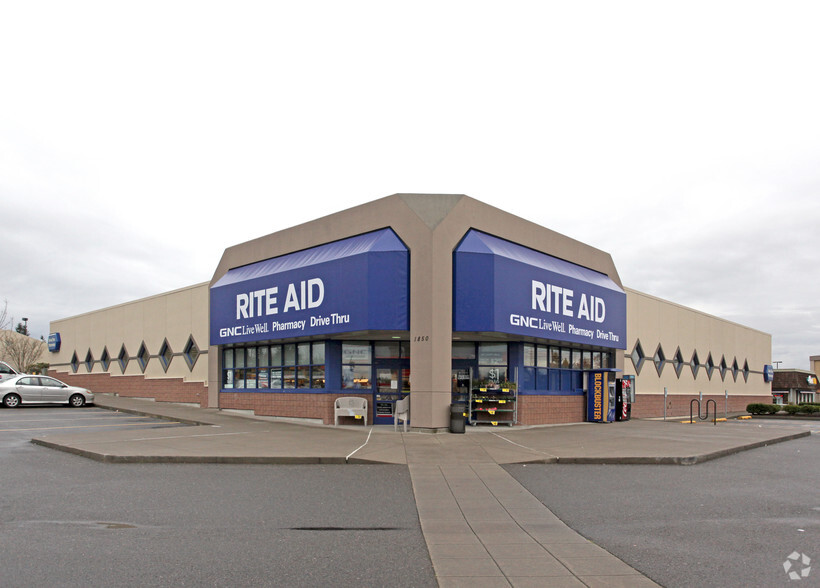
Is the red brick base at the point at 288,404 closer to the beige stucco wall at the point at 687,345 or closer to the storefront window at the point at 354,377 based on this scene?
the storefront window at the point at 354,377

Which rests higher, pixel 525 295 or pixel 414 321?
pixel 525 295

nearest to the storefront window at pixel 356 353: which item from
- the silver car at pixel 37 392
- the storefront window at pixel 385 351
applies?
the storefront window at pixel 385 351

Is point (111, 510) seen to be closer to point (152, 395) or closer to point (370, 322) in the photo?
point (370, 322)

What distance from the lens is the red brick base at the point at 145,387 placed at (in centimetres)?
2980

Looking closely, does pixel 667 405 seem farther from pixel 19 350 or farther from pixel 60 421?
pixel 19 350

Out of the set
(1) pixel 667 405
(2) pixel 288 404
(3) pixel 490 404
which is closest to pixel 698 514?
(3) pixel 490 404

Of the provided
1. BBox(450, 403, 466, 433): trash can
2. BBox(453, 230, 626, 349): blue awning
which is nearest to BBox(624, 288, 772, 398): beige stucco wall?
BBox(453, 230, 626, 349): blue awning

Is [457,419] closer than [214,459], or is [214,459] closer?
[214,459]

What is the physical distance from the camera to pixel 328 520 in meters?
8.22

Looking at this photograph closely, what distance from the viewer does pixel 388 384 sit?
2161cm

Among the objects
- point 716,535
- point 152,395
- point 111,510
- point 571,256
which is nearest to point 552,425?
point 571,256

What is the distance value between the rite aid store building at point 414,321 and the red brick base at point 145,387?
0.18m

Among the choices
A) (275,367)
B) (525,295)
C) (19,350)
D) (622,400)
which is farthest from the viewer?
(19,350)

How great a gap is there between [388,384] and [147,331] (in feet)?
64.3
